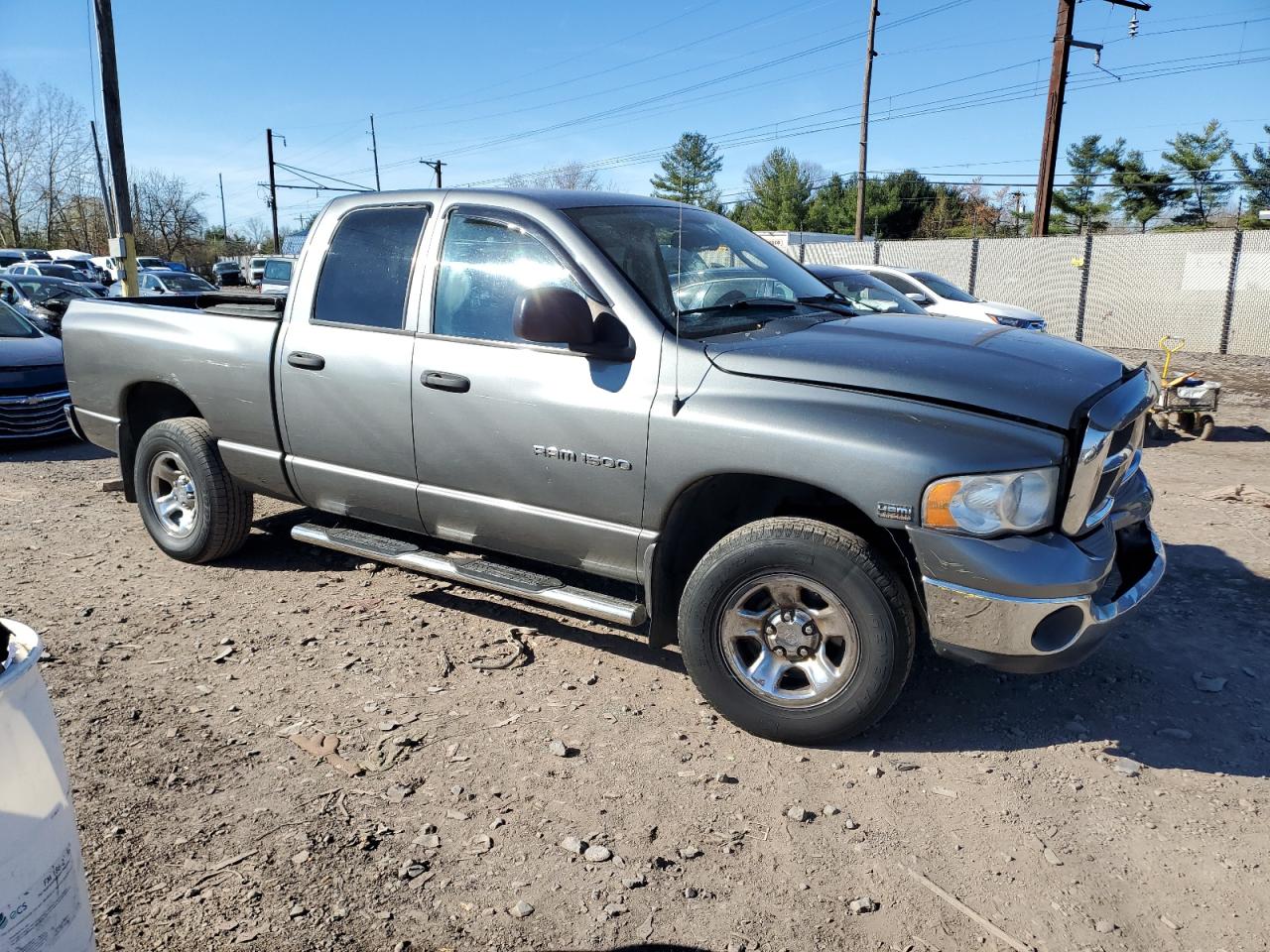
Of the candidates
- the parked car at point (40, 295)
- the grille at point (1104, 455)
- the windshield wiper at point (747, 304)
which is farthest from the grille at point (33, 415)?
the grille at point (1104, 455)

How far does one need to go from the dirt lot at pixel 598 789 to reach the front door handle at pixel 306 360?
1.24 meters

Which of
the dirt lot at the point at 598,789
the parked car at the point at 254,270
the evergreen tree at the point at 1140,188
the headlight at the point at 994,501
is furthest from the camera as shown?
the evergreen tree at the point at 1140,188

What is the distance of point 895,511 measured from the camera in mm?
3023

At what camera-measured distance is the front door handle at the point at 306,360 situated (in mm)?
4391

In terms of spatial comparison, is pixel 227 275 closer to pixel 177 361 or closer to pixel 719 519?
pixel 177 361

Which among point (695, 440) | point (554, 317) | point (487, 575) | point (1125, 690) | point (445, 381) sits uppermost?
Answer: point (554, 317)

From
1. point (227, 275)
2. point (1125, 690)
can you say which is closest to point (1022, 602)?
point (1125, 690)

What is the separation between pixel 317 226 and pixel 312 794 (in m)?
2.80

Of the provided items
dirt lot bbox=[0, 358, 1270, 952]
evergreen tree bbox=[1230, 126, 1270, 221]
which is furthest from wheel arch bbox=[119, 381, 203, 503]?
evergreen tree bbox=[1230, 126, 1270, 221]

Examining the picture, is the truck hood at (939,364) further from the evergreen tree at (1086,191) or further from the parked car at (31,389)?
the evergreen tree at (1086,191)

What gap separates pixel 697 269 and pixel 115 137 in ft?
43.6

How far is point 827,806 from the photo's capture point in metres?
3.06

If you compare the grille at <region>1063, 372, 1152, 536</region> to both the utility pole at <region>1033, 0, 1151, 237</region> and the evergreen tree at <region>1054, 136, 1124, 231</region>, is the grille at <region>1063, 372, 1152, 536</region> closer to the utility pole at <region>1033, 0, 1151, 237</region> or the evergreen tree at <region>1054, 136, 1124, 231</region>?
the utility pole at <region>1033, 0, 1151, 237</region>

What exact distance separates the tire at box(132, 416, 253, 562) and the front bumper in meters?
3.76
